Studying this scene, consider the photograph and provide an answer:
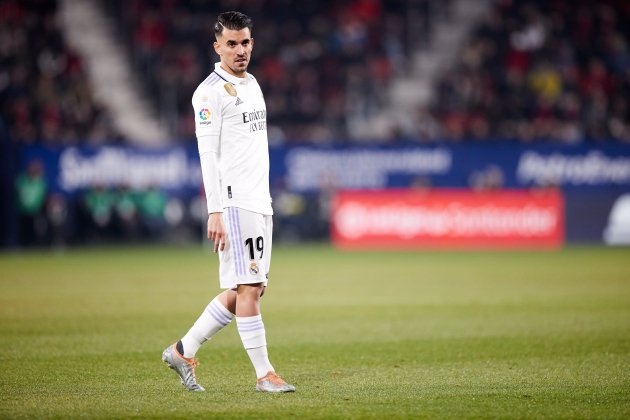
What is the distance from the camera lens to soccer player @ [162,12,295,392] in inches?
307

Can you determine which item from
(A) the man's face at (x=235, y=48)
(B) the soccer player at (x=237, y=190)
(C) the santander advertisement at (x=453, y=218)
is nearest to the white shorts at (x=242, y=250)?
(B) the soccer player at (x=237, y=190)

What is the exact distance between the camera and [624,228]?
1077 inches

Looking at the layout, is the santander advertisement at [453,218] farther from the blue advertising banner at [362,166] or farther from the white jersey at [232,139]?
the white jersey at [232,139]

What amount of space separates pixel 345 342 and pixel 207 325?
3.21 m

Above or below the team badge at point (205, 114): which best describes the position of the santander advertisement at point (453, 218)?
below

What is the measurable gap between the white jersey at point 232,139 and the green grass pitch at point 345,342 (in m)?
1.51

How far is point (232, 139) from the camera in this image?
312 inches

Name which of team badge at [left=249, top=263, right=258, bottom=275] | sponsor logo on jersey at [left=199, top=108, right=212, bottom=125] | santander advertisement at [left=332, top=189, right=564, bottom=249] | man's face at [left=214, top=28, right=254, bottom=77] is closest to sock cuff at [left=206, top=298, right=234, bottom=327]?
team badge at [left=249, top=263, right=258, bottom=275]

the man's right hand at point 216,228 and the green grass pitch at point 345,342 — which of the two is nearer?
the green grass pitch at point 345,342

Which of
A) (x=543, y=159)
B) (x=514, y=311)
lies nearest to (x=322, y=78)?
(x=543, y=159)

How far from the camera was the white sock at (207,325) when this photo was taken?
809cm

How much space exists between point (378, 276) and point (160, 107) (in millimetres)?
15815

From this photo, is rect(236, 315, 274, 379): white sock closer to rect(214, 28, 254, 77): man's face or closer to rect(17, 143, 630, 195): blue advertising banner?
rect(214, 28, 254, 77): man's face

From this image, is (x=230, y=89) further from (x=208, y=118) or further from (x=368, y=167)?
(x=368, y=167)
